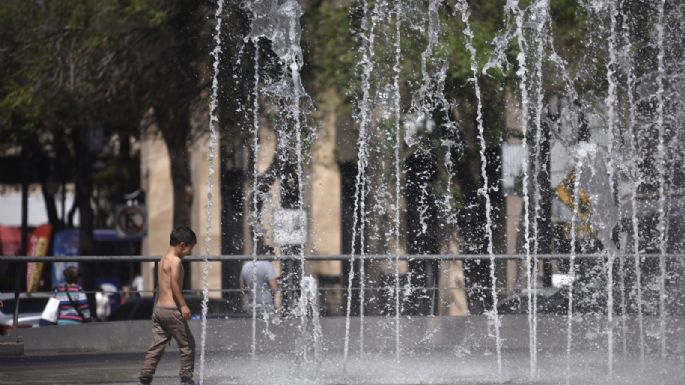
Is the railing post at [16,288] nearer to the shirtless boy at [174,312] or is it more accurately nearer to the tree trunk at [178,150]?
the shirtless boy at [174,312]

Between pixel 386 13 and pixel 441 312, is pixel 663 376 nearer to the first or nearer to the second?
pixel 441 312

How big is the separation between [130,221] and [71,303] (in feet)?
46.6

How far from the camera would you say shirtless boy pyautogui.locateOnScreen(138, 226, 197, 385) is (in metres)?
11.2

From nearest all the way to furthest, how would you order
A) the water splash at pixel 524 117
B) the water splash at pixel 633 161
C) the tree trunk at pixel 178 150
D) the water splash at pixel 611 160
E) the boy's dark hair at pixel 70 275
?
the water splash at pixel 611 160, the water splash at pixel 524 117, the water splash at pixel 633 161, the boy's dark hair at pixel 70 275, the tree trunk at pixel 178 150

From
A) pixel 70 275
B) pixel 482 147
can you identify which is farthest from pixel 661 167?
pixel 70 275

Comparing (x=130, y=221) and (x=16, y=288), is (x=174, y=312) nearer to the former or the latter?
(x=16, y=288)

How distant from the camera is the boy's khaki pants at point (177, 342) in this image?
11281 millimetres

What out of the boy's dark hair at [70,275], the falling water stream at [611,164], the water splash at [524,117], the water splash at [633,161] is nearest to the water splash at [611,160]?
the falling water stream at [611,164]

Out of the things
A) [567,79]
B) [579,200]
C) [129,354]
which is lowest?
[129,354]

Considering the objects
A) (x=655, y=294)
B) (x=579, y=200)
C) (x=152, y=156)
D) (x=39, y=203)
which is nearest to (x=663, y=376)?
(x=655, y=294)

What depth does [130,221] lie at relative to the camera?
31.3 meters

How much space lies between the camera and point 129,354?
15578 millimetres

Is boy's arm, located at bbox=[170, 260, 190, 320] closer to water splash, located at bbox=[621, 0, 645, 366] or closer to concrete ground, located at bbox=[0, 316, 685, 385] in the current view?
concrete ground, located at bbox=[0, 316, 685, 385]

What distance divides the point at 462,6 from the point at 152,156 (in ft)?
63.7
